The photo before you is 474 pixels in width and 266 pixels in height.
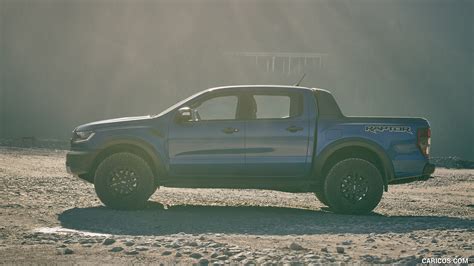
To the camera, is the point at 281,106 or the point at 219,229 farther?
the point at 281,106

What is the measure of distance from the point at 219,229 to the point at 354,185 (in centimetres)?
231

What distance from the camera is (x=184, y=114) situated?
1141cm

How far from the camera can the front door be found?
11500 mm

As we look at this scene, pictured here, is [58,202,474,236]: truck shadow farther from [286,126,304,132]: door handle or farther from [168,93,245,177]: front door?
[286,126,304,132]: door handle

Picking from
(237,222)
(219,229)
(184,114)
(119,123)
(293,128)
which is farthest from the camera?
(119,123)

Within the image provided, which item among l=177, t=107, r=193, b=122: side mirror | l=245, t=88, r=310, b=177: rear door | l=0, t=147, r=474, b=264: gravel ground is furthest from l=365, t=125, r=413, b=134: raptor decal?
l=177, t=107, r=193, b=122: side mirror

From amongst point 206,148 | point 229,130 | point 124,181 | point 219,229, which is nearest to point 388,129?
point 229,130

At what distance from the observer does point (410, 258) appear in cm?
Answer: 797

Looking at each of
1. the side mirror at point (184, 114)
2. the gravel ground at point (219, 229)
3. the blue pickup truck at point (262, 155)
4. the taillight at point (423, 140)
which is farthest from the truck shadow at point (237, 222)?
the side mirror at point (184, 114)

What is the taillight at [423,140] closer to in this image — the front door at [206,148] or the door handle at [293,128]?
the door handle at [293,128]

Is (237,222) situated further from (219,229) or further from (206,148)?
(206,148)

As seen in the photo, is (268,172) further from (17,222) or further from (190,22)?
(190,22)

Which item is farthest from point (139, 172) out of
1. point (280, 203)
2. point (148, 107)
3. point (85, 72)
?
point (85, 72)

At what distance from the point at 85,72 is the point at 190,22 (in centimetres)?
776
